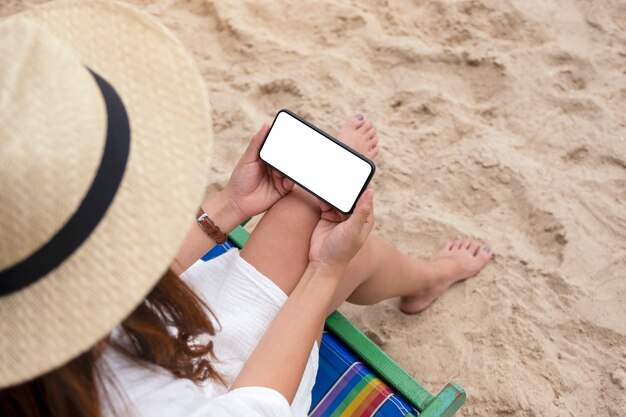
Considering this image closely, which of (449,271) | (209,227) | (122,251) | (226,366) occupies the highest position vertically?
(122,251)

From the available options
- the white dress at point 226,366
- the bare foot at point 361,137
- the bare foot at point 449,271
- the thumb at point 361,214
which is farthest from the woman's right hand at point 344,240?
the bare foot at point 449,271

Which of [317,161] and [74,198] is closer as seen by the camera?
[74,198]

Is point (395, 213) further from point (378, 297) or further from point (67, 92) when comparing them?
point (67, 92)

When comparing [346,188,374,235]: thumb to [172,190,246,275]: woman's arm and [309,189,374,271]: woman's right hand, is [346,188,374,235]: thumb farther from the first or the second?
[172,190,246,275]: woman's arm

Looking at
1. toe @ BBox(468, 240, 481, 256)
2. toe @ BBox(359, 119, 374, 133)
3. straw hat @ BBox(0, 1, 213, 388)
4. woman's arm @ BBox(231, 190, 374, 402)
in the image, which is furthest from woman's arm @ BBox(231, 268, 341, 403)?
toe @ BBox(468, 240, 481, 256)

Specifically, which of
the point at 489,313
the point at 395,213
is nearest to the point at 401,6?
the point at 395,213

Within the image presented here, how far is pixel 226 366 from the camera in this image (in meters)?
1.27

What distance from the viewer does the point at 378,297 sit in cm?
168

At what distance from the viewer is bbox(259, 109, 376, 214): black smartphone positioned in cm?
141

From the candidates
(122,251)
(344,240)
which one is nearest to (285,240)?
(344,240)

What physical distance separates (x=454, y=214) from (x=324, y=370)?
0.76 meters

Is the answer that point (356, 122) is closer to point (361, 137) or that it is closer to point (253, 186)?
point (361, 137)

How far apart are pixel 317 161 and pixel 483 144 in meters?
0.83

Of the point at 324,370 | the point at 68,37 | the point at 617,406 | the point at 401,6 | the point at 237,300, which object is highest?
the point at 68,37
